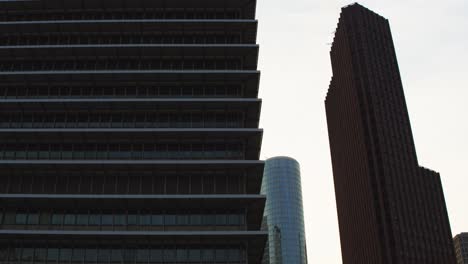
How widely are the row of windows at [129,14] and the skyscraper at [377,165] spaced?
7206cm

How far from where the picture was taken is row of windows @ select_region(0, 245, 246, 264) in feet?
199

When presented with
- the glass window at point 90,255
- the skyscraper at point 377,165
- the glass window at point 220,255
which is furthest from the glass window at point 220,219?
the skyscraper at point 377,165

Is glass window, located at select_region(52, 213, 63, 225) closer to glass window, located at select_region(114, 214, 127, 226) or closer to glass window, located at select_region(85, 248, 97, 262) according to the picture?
glass window, located at select_region(85, 248, 97, 262)

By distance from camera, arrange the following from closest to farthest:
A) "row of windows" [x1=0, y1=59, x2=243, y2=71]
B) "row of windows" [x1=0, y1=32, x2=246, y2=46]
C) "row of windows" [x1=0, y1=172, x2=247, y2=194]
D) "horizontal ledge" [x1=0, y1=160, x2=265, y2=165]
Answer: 1. "horizontal ledge" [x1=0, y1=160, x2=265, y2=165]
2. "row of windows" [x1=0, y1=172, x2=247, y2=194]
3. "row of windows" [x1=0, y1=59, x2=243, y2=71]
4. "row of windows" [x1=0, y1=32, x2=246, y2=46]

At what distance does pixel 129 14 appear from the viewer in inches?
3041

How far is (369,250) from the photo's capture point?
13538 cm

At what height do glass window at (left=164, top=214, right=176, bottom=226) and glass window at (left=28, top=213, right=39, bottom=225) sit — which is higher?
glass window at (left=28, top=213, right=39, bottom=225)

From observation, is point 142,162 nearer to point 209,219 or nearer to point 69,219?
point 209,219

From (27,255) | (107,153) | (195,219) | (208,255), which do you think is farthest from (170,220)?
(27,255)

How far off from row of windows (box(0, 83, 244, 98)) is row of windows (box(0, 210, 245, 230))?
49.6 feet

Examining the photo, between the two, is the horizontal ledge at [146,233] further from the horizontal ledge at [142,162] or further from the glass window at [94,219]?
the horizontal ledge at [142,162]

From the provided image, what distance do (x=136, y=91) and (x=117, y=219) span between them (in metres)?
16.2

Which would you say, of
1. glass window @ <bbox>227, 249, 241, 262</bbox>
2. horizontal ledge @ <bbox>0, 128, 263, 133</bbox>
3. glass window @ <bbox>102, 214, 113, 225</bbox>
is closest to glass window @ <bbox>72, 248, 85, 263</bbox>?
glass window @ <bbox>102, 214, 113, 225</bbox>

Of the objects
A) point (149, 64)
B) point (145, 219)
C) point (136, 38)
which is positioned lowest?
point (145, 219)
